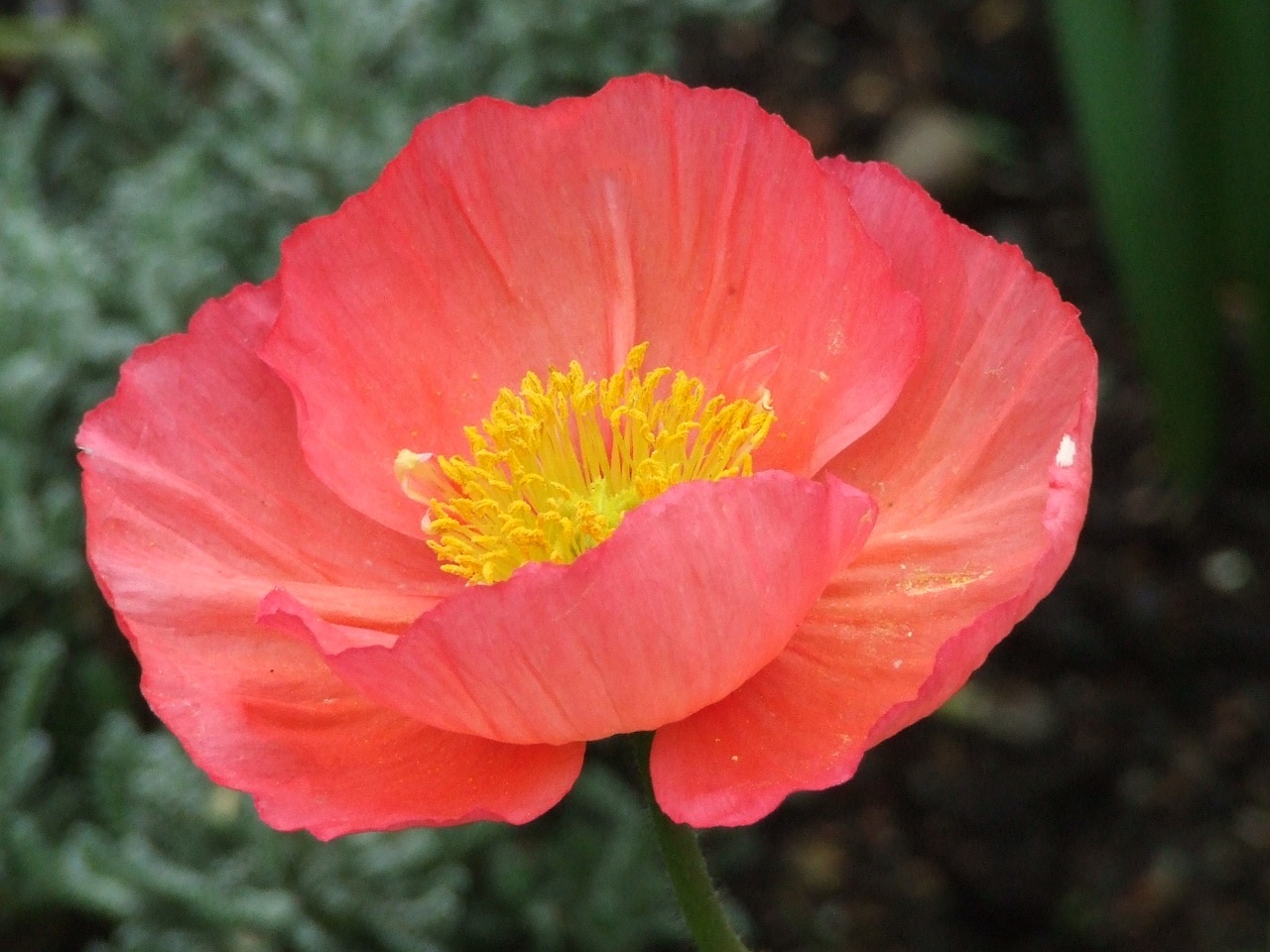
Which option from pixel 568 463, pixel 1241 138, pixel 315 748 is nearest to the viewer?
pixel 315 748

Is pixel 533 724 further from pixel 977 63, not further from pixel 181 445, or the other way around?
pixel 977 63

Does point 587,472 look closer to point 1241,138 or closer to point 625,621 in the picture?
point 625,621

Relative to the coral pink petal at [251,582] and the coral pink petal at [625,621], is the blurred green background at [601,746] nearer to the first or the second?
the coral pink petal at [251,582]

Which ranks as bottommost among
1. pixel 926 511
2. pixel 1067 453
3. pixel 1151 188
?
pixel 1151 188

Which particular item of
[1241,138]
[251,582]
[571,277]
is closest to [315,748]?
[251,582]

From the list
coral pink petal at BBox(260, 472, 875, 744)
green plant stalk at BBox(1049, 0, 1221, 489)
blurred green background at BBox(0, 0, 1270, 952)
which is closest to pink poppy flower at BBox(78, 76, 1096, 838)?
coral pink petal at BBox(260, 472, 875, 744)

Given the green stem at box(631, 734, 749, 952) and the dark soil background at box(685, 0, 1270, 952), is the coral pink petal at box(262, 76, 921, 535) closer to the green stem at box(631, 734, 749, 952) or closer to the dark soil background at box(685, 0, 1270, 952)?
the green stem at box(631, 734, 749, 952)
